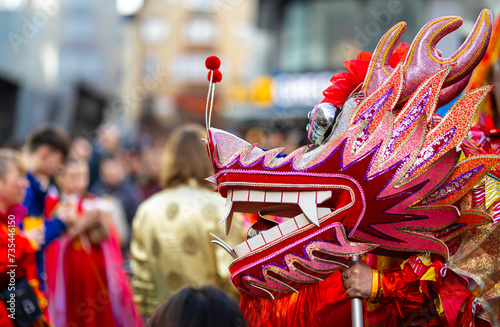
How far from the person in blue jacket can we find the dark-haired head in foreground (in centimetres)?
255

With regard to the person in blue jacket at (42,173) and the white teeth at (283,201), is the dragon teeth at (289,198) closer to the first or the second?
the white teeth at (283,201)

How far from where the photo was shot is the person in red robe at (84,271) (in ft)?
13.9

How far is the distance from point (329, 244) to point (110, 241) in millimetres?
3236

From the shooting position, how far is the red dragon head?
1.58m

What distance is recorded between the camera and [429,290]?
66.4 inches

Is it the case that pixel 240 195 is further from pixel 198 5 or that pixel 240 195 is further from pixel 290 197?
pixel 198 5

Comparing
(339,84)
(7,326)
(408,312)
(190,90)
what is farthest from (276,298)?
(190,90)

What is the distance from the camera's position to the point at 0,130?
22.9 ft

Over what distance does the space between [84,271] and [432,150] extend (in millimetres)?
3357

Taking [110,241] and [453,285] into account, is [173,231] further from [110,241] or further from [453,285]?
A: [453,285]

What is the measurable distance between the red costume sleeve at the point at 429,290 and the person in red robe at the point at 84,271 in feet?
9.74

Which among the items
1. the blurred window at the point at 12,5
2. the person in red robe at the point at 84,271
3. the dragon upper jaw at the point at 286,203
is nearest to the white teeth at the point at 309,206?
the dragon upper jaw at the point at 286,203

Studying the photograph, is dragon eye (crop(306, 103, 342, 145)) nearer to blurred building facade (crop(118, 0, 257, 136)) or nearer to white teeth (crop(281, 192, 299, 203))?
white teeth (crop(281, 192, 299, 203))

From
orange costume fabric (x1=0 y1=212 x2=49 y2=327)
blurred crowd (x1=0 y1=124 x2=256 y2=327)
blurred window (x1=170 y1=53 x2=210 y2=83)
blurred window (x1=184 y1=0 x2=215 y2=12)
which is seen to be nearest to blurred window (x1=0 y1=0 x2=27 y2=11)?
blurred crowd (x1=0 y1=124 x2=256 y2=327)
